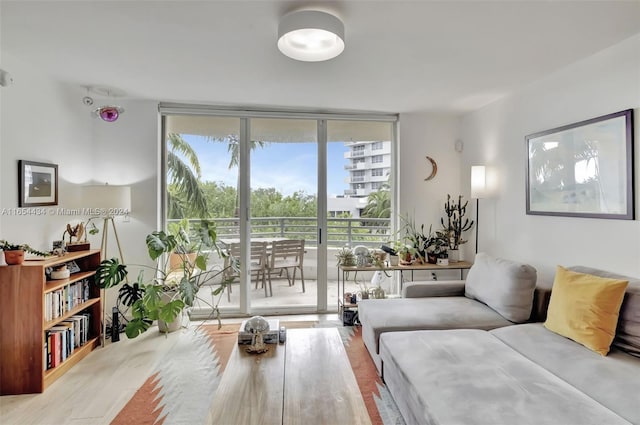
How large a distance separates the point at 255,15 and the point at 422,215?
293cm

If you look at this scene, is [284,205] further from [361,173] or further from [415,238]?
[415,238]

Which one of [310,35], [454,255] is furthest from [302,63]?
[454,255]

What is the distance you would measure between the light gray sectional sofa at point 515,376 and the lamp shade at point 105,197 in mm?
2630

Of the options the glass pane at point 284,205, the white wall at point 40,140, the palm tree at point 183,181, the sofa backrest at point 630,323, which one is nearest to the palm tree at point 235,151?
the glass pane at point 284,205

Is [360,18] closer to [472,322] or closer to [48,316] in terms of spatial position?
[472,322]

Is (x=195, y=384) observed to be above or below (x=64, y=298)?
below

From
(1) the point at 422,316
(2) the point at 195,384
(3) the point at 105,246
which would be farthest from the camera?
(3) the point at 105,246

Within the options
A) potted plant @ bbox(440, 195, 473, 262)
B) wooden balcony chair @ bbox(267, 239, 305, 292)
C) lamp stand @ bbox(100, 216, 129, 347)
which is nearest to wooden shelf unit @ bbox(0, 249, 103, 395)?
lamp stand @ bbox(100, 216, 129, 347)

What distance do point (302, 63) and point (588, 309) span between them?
252 cm

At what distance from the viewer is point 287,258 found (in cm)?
386

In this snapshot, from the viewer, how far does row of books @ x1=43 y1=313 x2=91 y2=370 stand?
2365 millimetres

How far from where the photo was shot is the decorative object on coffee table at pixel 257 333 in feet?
6.41

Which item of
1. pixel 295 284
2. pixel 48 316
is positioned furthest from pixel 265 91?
pixel 48 316

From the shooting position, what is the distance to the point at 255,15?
6.02 ft
